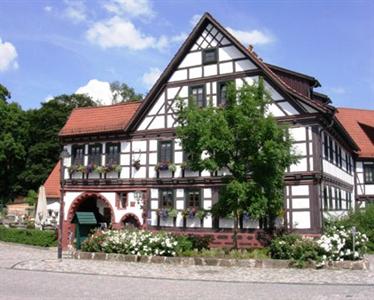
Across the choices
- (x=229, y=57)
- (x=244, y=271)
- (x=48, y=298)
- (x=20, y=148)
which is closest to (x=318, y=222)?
(x=244, y=271)

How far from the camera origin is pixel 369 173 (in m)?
36.1

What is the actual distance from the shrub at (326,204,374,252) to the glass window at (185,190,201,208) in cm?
668

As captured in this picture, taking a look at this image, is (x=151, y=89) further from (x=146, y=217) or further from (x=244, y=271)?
(x=244, y=271)

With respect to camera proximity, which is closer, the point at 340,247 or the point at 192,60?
the point at 340,247

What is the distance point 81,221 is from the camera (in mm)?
26844

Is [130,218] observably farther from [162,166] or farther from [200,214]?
[200,214]

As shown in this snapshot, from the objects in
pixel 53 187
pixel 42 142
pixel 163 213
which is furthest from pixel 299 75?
pixel 42 142

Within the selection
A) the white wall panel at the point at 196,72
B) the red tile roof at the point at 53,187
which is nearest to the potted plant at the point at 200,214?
the white wall panel at the point at 196,72

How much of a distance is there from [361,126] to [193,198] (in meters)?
20.0

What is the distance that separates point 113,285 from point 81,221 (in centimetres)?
1444

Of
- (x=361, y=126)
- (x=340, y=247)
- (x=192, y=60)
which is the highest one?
(x=192, y=60)

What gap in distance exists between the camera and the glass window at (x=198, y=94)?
25109 millimetres

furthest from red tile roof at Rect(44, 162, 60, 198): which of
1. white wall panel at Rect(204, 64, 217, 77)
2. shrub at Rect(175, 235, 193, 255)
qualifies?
shrub at Rect(175, 235, 193, 255)

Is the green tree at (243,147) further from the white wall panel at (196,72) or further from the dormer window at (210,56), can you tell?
the white wall panel at (196,72)
